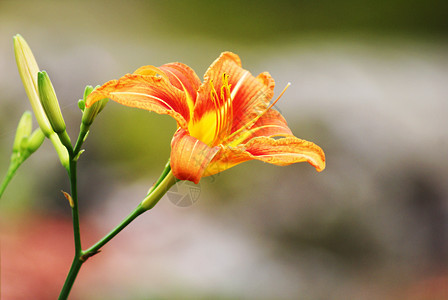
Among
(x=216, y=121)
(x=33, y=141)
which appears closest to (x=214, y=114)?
(x=216, y=121)

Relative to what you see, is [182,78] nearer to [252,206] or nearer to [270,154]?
[270,154]

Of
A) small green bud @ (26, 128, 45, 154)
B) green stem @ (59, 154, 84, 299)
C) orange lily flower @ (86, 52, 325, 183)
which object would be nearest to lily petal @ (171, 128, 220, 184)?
orange lily flower @ (86, 52, 325, 183)

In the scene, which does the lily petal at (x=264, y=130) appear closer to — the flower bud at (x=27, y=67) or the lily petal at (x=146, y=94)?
the lily petal at (x=146, y=94)

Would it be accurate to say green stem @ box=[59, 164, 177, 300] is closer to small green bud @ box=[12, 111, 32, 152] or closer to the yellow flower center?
the yellow flower center

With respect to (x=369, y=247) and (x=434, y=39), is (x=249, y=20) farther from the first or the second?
(x=369, y=247)

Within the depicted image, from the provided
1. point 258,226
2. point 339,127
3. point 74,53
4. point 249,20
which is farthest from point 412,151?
point 74,53

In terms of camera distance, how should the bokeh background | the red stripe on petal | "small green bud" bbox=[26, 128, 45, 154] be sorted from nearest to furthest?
the red stripe on petal
"small green bud" bbox=[26, 128, 45, 154]
the bokeh background

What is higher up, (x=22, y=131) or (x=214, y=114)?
(x=214, y=114)
